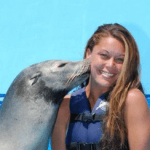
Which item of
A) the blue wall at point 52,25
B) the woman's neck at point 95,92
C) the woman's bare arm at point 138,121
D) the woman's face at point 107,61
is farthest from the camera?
the blue wall at point 52,25

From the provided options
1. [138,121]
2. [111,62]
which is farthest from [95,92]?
[138,121]

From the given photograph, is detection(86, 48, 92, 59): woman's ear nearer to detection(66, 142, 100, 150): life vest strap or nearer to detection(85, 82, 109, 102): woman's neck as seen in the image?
detection(85, 82, 109, 102): woman's neck

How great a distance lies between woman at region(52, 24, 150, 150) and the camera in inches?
75.6

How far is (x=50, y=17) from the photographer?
4.14 m

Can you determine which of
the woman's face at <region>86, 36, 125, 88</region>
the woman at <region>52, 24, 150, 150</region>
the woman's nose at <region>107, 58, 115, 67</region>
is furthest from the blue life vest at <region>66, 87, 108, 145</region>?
the woman's nose at <region>107, 58, 115, 67</region>

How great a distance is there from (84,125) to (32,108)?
1.36 feet

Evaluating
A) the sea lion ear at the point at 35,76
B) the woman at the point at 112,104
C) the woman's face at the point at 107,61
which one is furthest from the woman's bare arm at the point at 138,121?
the sea lion ear at the point at 35,76

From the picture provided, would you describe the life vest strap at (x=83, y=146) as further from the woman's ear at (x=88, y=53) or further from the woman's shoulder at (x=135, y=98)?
the woman's ear at (x=88, y=53)

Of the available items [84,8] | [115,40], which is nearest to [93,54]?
[115,40]

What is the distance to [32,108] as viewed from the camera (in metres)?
2.06

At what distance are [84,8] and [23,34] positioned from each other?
0.98 metres

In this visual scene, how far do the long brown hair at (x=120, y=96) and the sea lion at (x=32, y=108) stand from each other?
15.0 inches

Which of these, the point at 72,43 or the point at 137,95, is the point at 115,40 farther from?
the point at 72,43

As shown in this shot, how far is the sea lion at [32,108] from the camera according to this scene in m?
2.04
